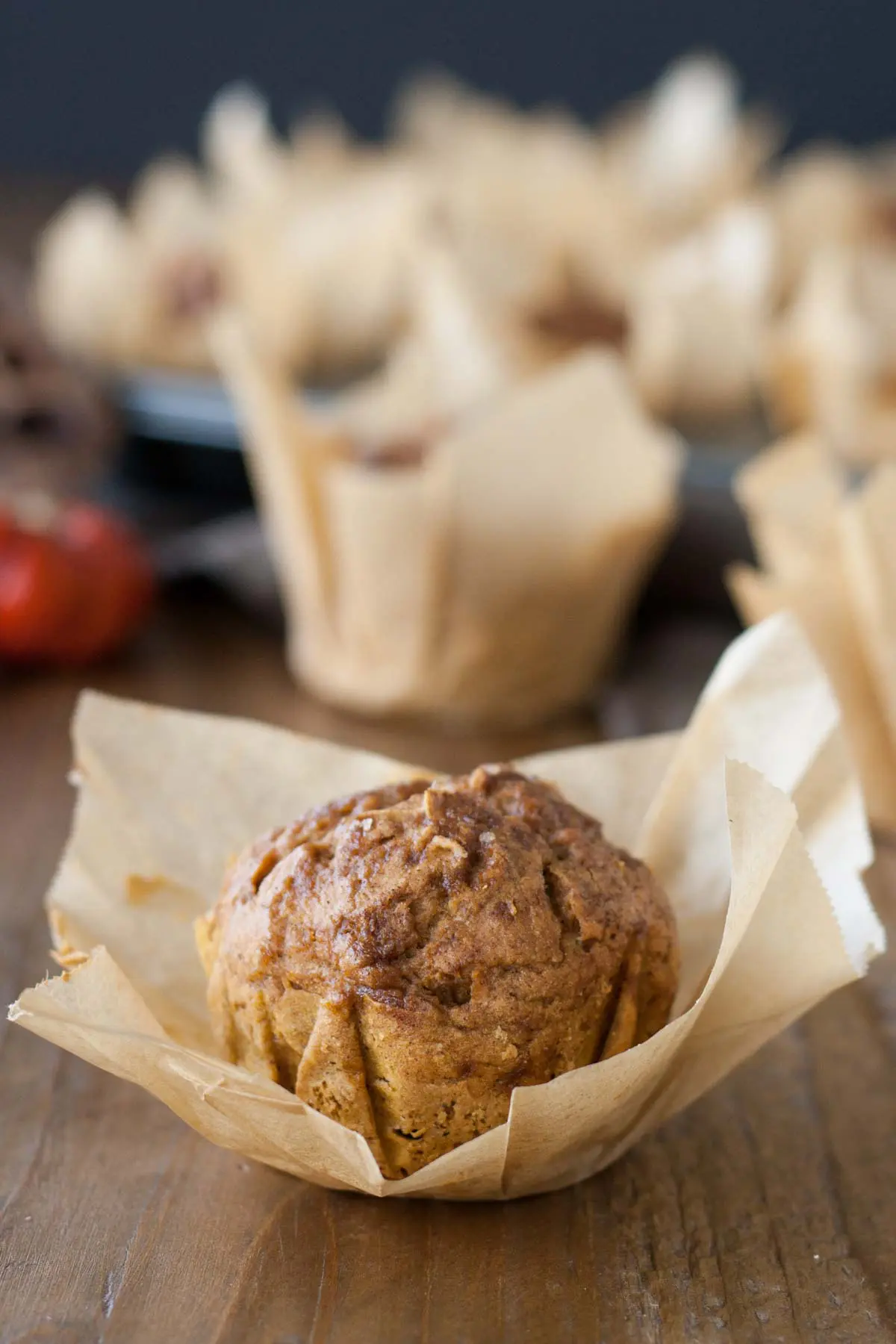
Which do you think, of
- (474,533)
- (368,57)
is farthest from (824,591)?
(368,57)

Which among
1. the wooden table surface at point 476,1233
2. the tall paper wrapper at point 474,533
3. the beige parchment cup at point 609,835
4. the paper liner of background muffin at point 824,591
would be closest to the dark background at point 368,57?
the tall paper wrapper at point 474,533

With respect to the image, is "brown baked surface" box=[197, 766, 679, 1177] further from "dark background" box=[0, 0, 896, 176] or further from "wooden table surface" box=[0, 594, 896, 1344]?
"dark background" box=[0, 0, 896, 176]

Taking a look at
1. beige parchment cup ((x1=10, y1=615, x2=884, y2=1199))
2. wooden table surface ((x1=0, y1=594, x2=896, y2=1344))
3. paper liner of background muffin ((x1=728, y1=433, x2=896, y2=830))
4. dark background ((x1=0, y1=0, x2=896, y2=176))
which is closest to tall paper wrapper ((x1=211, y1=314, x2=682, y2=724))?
paper liner of background muffin ((x1=728, y1=433, x2=896, y2=830))

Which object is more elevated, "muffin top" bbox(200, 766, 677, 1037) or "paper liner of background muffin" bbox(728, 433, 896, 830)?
"muffin top" bbox(200, 766, 677, 1037)

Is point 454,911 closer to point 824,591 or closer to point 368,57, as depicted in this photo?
Answer: point 824,591

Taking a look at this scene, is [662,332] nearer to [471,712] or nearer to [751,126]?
[471,712]
